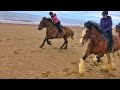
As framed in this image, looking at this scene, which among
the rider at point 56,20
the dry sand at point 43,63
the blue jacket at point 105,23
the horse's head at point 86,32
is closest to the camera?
the horse's head at point 86,32

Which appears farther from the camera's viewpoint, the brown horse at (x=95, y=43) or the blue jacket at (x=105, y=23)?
the blue jacket at (x=105, y=23)

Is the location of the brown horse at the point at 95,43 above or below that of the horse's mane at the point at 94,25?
below

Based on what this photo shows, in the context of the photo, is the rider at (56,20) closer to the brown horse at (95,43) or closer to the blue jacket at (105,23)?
the blue jacket at (105,23)

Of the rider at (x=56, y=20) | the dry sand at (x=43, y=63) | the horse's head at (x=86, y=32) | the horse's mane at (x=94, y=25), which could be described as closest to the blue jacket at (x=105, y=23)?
the horse's mane at (x=94, y=25)

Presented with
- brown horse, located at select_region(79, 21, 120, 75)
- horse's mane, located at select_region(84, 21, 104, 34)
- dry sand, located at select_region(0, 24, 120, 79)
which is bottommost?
dry sand, located at select_region(0, 24, 120, 79)

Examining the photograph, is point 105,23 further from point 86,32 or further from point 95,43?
point 86,32

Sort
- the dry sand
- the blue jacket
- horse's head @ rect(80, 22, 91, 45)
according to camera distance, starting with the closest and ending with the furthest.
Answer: horse's head @ rect(80, 22, 91, 45) → the dry sand → the blue jacket

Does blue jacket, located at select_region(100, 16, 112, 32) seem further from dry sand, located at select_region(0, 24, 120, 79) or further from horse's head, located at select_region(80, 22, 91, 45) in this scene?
dry sand, located at select_region(0, 24, 120, 79)

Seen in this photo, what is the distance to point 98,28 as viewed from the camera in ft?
23.8

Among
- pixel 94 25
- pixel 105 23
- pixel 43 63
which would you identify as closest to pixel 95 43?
pixel 94 25

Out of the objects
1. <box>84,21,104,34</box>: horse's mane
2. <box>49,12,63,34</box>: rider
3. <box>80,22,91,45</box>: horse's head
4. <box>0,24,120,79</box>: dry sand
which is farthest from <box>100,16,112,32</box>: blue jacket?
<box>49,12,63,34</box>: rider

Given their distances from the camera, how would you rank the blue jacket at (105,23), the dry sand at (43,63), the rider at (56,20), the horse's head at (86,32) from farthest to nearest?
the rider at (56,20)
the blue jacket at (105,23)
the dry sand at (43,63)
the horse's head at (86,32)

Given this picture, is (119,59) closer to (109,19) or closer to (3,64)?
(109,19)
